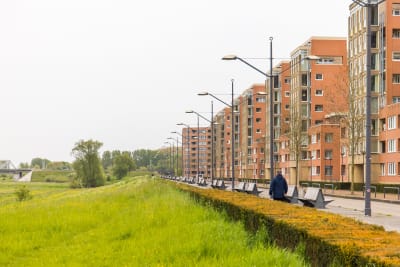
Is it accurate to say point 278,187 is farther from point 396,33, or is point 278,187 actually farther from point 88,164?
point 88,164

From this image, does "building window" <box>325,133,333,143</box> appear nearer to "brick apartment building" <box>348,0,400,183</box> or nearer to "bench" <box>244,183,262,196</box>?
"brick apartment building" <box>348,0,400,183</box>

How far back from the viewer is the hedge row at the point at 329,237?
272 inches

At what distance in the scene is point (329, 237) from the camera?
8.45 m

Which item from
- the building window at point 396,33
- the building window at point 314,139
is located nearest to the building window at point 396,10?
the building window at point 396,33

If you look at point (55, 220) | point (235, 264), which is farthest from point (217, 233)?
point (55, 220)

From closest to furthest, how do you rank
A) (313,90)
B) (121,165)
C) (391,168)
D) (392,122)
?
(391,168) < (392,122) < (313,90) < (121,165)

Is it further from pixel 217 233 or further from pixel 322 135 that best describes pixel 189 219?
pixel 322 135

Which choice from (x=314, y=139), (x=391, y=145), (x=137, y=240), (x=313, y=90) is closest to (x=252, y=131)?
(x=313, y=90)

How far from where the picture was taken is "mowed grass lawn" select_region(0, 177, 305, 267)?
10.9 metres

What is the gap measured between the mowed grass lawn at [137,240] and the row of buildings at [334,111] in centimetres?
1552

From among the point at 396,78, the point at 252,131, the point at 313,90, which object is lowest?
the point at 252,131

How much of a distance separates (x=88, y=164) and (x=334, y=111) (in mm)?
84637

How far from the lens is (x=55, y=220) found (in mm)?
19766

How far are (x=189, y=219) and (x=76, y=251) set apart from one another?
3.26 metres
